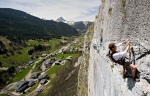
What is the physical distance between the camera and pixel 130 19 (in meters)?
8.71

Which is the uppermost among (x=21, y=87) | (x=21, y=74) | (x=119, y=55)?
(x=119, y=55)

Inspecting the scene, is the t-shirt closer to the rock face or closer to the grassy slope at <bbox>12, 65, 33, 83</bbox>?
the rock face

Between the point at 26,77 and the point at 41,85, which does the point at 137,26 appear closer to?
the point at 41,85

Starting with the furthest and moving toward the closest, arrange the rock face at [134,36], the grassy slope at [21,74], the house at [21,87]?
1. the grassy slope at [21,74]
2. the house at [21,87]
3. the rock face at [134,36]

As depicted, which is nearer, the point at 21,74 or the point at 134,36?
the point at 134,36

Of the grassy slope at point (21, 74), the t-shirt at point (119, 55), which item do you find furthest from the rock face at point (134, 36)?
the grassy slope at point (21, 74)

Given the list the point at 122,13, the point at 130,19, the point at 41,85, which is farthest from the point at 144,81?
the point at 41,85

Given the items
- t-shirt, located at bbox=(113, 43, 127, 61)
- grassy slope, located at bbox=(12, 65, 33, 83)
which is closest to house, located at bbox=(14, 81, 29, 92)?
grassy slope, located at bbox=(12, 65, 33, 83)

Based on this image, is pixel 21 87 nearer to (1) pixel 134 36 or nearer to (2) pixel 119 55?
(2) pixel 119 55

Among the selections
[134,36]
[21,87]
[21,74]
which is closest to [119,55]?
[134,36]

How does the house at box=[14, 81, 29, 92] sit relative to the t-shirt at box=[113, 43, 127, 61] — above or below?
below

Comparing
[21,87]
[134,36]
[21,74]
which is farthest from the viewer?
[21,74]

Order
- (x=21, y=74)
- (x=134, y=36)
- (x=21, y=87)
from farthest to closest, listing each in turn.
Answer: (x=21, y=74) < (x=21, y=87) < (x=134, y=36)

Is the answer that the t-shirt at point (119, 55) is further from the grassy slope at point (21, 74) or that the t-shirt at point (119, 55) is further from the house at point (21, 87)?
the grassy slope at point (21, 74)
